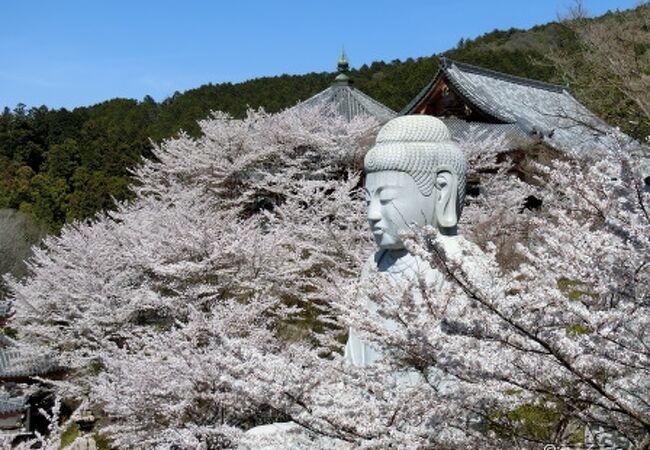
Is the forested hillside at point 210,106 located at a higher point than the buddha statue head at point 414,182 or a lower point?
higher

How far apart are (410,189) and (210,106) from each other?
40575 mm

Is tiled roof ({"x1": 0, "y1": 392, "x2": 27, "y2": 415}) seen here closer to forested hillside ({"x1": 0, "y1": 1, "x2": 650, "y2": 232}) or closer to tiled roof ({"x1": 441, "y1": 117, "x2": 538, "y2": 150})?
tiled roof ({"x1": 441, "y1": 117, "x2": 538, "y2": 150})

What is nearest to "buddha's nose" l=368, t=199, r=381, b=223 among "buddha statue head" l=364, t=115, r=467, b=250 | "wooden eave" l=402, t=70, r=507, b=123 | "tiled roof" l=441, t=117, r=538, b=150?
"buddha statue head" l=364, t=115, r=467, b=250

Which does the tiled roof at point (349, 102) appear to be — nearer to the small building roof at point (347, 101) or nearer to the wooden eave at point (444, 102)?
the small building roof at point (347, 101)

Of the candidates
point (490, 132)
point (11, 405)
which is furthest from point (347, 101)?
point (11, 405)

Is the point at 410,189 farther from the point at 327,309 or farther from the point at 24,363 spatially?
the point at 24,363

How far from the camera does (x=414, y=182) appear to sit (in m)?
3.92

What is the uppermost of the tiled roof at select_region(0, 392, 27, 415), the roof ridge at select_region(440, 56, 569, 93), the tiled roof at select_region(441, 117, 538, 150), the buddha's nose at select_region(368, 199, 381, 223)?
the roof ridge at select_region(440, 56, 569, 93)

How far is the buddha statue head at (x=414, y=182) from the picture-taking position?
3916 mm

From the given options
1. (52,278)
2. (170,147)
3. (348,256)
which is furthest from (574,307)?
(170,147)

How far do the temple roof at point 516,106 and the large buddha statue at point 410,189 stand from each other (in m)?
11.6

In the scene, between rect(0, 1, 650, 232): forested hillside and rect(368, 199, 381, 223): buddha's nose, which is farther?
rect(0, 1, 650, 232): forested hillside

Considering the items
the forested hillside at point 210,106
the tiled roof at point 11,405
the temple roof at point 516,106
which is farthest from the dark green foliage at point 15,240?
the temple roof at point 516,106

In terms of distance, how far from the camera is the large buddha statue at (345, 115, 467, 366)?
3912 millimetres
